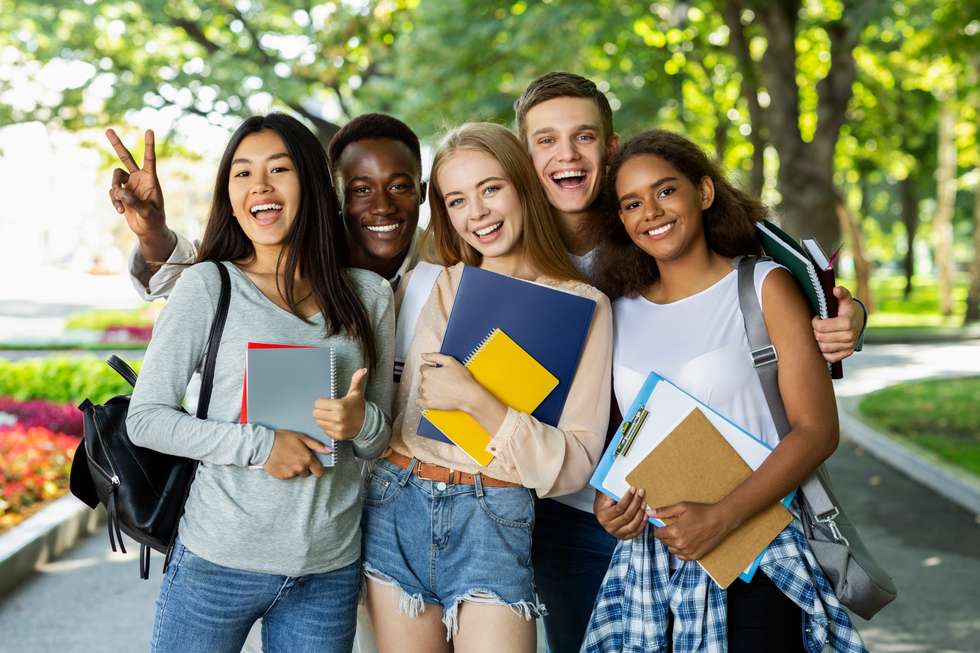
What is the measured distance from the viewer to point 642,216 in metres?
2.73

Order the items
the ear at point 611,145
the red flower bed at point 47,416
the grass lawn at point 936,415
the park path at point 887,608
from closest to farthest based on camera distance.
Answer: the ear at point 611,145
the park path at point 887,608
the red flower bed at point 47,416
the grass lawn at point 936,415

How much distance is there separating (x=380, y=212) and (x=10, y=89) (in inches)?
696

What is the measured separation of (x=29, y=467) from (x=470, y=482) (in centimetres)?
600

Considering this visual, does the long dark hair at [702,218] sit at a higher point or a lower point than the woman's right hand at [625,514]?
higher

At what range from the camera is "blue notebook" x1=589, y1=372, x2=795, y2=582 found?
2518 millimetres

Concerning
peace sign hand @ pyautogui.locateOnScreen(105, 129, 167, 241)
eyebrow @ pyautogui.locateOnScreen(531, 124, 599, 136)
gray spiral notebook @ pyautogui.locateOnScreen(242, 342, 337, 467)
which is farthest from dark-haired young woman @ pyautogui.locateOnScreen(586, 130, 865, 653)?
peace sign hand @ pyautogui.locateOnScreen(105, 129, 167, 241)

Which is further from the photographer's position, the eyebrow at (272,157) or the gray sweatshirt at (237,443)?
the eyebrow at (272,157)

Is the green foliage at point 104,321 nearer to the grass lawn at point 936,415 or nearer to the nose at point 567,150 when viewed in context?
the grass lawn at point 936,415

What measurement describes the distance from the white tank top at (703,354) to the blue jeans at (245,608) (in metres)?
0.95

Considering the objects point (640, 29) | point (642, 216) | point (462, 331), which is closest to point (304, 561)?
point (462, 331)

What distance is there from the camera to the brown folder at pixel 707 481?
2.50 m

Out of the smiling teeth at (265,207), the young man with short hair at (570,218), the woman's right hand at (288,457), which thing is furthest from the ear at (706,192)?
the woman's right hand at (288,457)

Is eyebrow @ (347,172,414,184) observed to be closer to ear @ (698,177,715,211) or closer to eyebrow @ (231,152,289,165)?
eyebrow @ (231,152,289,165)

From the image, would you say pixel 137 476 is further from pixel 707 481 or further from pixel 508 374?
pixel 707 481
